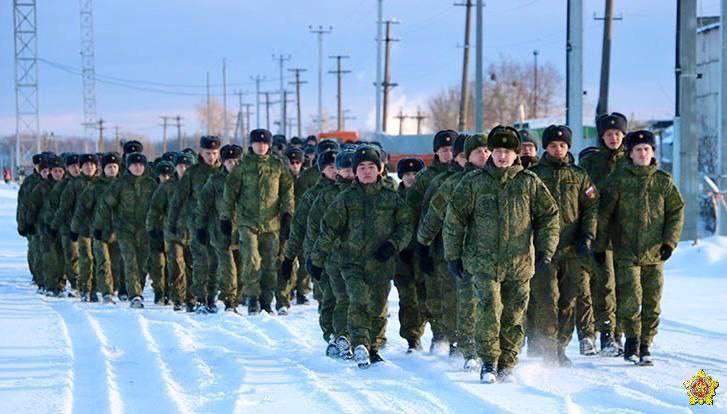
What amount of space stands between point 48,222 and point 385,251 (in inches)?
437

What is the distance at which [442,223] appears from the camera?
9875mm

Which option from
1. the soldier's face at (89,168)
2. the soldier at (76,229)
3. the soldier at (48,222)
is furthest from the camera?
the soldier at (48,222)

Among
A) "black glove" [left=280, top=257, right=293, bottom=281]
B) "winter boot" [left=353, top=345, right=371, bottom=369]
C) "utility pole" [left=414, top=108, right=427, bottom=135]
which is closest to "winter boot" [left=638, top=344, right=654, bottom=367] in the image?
"winter boot" [left=353, top=345, right=371, bottom=369]

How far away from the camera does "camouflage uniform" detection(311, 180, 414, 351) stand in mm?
10156

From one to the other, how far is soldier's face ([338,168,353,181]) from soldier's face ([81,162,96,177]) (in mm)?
8315

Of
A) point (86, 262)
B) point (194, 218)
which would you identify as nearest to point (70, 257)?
point (86, 262)

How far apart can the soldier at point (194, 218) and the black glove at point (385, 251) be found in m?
5.83

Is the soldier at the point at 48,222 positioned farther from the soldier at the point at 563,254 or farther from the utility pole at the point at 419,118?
the utility pole at the point at 419,118

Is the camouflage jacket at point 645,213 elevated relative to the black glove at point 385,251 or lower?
elevated

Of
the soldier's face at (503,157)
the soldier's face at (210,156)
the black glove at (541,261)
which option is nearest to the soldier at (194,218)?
the soldier's face at (210,156)

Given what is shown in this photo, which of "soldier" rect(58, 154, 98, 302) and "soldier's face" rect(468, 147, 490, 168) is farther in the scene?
"soldier" rect(58, 154, 98, 302)

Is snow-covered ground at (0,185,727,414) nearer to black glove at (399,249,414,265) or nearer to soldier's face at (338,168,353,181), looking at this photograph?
black glove at (399,249,414,265)

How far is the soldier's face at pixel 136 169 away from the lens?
56.7 ft

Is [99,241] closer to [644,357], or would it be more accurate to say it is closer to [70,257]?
[70,257]
